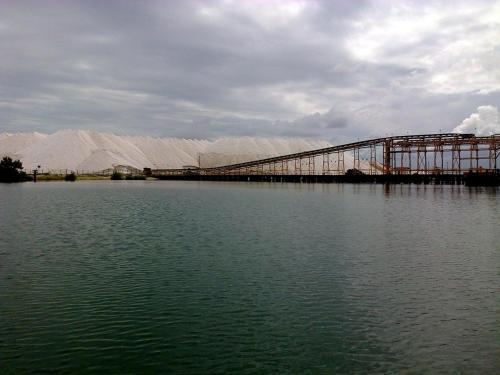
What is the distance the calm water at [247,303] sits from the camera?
11.7 m

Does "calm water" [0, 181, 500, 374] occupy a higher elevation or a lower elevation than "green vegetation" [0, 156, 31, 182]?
lower

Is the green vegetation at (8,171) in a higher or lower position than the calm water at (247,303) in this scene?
higher

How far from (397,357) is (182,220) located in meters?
29.8

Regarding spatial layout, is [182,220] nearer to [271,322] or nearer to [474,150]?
[271,322]

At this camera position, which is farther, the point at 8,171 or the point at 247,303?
the point at 8,171

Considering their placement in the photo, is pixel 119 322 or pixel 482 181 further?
pixel 482 181

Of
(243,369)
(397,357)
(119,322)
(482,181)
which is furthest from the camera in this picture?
(482,181)

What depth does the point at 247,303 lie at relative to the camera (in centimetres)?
1598

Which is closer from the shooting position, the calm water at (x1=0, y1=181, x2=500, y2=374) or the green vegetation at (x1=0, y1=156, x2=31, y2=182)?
the calm water at (x1=0, y1=181, x2=500, y2=374)

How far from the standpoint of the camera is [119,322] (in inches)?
553

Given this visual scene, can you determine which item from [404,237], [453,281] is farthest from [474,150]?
[453,281]

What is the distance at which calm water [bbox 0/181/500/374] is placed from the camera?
11.7 metres

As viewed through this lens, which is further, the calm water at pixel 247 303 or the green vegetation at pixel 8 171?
the green vegetation at pixel 8 171

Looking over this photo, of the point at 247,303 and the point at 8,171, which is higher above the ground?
the point at 8,171
